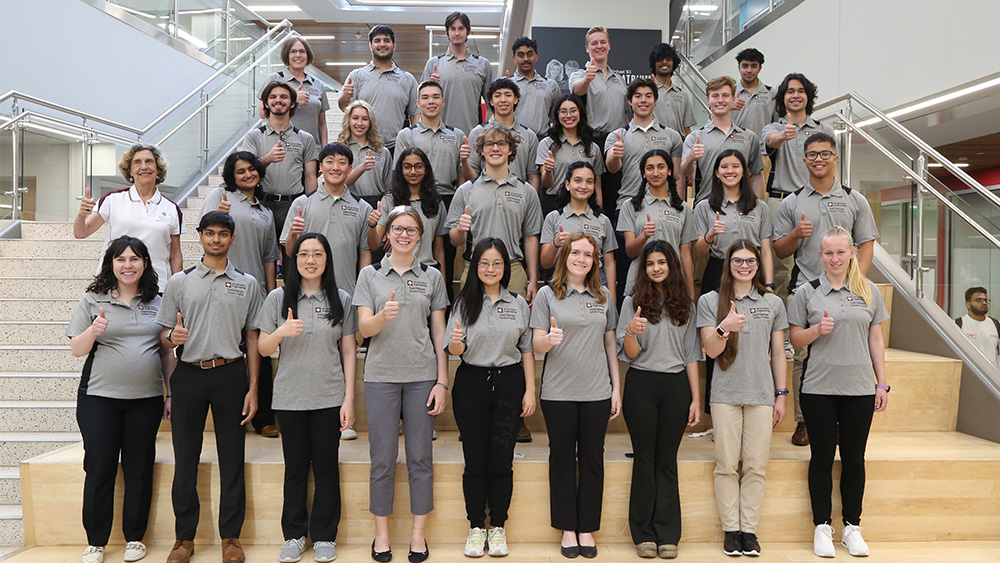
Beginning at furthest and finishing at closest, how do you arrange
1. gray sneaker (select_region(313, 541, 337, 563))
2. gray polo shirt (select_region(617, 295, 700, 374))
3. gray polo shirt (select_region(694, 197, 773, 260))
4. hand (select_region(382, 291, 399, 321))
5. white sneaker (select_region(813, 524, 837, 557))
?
gray polo shirt (select_region(694, 197, 773, 260)) < gray polo shirt (select_region(617, 295, 700, 374)) < white sneaker (select_region(813, 524, 837, 557)) < gray sneaker (select_region(313, 541, 337, 563)) < hand (select_region(382, 291, 399, 321))

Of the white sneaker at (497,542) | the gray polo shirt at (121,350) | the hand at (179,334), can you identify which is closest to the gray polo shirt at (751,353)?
the white sneaker at (497,542)

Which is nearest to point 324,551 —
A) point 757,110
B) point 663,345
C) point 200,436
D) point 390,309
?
point 200,436

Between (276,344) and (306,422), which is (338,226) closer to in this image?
(276,344)

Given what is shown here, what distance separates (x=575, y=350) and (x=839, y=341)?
4.71 ft

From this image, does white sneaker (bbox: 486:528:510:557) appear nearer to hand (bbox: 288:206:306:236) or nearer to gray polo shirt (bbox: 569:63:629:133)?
hand (bbox: 288:206:306:236)

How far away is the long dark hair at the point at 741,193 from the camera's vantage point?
436 centimetres

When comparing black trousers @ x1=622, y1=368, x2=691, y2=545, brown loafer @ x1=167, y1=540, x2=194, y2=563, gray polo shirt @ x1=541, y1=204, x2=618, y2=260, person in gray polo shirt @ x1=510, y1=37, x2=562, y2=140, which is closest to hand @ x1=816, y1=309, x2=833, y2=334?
black trousers @ x1=622, y1=368, x2=691, y2=545

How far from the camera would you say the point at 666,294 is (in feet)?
12.4

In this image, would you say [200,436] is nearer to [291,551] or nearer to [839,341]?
[291,551]

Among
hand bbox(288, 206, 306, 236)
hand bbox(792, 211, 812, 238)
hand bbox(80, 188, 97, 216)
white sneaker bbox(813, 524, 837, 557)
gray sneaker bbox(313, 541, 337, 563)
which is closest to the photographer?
gray sneaker bbox(313, 541, 337, 563)

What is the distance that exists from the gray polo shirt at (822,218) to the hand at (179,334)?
11.9 feet

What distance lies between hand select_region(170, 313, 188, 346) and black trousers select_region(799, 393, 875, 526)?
3347 millimetres

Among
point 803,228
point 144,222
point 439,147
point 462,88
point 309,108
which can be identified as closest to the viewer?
point 144,222

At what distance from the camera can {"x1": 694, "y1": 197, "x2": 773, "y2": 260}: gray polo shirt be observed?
4.34 metres
